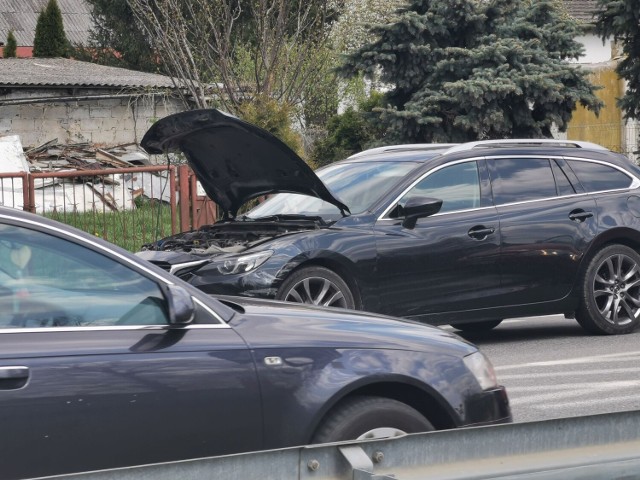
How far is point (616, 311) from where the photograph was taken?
10828 mm

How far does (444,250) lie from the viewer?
995cm

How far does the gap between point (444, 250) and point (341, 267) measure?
93cm

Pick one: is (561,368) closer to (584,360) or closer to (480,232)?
(584,360)

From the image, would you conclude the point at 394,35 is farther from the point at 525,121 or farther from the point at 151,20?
the point at 151,20

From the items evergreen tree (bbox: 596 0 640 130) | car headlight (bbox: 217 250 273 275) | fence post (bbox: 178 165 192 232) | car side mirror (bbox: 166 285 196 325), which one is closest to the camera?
car side mirror (bbox: 166 285 196 325)

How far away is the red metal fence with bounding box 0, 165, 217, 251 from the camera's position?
15.2m

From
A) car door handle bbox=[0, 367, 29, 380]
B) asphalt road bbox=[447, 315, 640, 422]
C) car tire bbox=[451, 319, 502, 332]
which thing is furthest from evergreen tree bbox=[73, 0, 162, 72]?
car door handle bbox=[0, 367, 29, 380]

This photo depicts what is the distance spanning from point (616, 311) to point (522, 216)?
132cm

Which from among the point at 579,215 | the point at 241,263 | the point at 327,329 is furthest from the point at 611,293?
the point at 327,329

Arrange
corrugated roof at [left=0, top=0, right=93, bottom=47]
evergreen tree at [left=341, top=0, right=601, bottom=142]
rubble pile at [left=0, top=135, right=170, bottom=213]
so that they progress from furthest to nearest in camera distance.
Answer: corrugated roof at [left=0, top=0, right=93, bottom=47], evergreen tree at [left=341, top=0, right=601, bottom=142], rubble pile at [left=0, top=135, right=170, bottom=213]

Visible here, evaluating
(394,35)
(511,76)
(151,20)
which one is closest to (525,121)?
(511,76)

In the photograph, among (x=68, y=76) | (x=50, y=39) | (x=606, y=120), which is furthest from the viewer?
(x=50, y=39)

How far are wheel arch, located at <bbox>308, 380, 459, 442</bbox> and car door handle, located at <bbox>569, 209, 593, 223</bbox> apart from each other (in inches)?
230

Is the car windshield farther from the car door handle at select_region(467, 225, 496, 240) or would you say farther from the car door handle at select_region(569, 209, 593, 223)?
the car door handle at select_region(569, 209, 593, 223)
